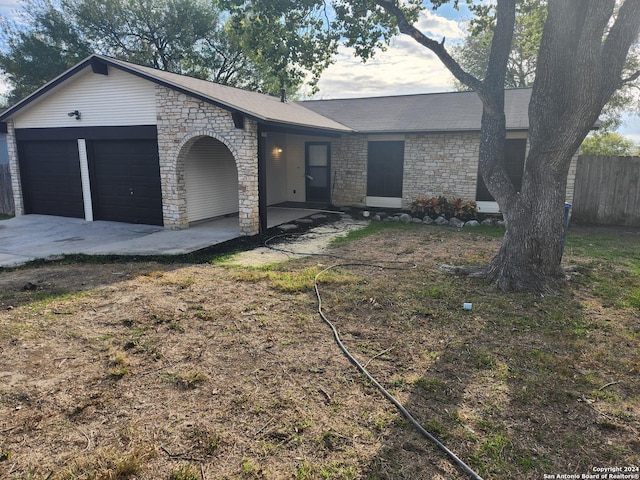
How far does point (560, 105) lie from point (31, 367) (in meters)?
7.00

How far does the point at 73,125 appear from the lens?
11984 millimetres

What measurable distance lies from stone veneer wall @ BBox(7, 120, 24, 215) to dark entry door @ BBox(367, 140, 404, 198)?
11.2 metres

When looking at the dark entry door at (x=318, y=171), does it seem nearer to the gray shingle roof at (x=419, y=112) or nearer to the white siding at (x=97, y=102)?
the gray shingle roof at (x=419, y=112)

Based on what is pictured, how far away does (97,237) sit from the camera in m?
10.1

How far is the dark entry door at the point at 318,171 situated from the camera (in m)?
15.2

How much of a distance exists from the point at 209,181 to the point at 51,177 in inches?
198

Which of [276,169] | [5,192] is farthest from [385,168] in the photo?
[5,192]

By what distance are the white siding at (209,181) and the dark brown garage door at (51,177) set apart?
3.64 m

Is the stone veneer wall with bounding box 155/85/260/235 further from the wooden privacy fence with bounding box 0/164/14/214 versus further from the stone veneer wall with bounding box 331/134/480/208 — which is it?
the wooden privacy fence with bounding box 0/164/14/214

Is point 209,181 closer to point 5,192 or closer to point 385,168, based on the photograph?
point 385,168

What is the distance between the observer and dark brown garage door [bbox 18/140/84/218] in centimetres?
1241

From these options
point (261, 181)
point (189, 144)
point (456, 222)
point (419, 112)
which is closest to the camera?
point (261, 181)

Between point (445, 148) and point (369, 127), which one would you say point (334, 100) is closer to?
point (369, 127)

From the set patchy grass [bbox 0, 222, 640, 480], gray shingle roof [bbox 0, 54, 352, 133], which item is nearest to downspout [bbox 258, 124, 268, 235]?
gray shingle roof [bbox 0, 54, 352, 133]
